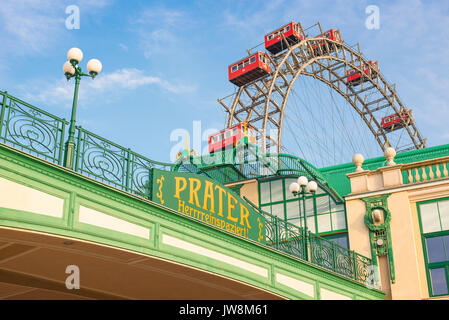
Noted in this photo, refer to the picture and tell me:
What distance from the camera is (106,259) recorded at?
42.0 feet

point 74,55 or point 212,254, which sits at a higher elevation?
point 74,55

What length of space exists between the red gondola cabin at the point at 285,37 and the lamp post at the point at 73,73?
31.5 meters

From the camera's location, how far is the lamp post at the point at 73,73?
11.1 m

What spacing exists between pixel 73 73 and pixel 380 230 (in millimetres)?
15065

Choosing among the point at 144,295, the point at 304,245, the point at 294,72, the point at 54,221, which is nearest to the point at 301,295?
the point at 304,245

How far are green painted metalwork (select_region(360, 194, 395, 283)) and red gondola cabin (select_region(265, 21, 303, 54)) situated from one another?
21750mm

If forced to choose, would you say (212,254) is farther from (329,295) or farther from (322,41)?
(322,41)

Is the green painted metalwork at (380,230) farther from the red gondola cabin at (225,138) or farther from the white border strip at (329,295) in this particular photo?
the red gondola cabin at (225,138)

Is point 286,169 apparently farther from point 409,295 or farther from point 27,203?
point 27,203

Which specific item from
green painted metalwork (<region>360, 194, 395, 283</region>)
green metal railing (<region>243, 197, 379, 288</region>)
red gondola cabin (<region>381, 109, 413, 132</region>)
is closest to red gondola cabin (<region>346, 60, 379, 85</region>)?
red gondola cabin (<region>381, 109, 413, 132</region>)

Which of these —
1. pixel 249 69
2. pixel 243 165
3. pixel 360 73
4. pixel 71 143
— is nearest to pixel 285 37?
pixel 249 69

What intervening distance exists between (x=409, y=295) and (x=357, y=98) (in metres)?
33.2

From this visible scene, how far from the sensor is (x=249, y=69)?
131 ft

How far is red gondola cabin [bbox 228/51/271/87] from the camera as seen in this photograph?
39.7 meters
